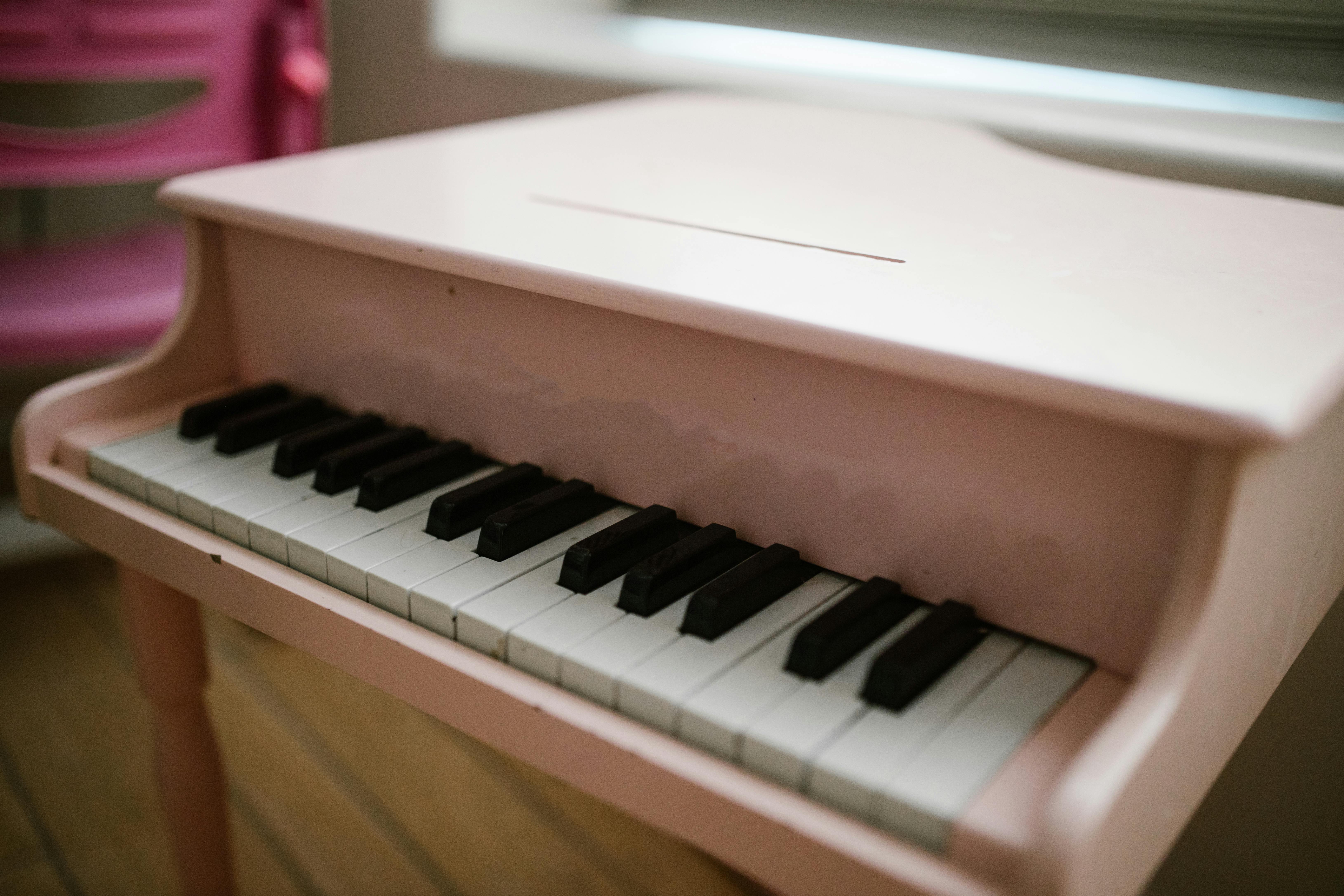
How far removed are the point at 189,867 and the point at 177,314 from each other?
0.61m

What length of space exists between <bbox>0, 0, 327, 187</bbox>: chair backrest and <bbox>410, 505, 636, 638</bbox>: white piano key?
120 centimetres

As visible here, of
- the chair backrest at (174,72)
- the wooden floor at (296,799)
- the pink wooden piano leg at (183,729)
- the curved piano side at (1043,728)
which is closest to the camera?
the curved piano side at (1043,728)

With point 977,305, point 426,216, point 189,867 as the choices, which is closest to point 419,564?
point 426,216

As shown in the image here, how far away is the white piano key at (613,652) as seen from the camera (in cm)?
67

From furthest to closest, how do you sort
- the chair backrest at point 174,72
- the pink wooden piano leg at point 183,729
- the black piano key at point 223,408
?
the chair backrest at point 174,72
the pink wooden piano leg at point 183,729
the black piano key at point 223,408

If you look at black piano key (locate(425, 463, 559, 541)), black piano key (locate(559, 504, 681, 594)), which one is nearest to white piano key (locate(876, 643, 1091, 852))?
black piano key (locate(559, 504, 681, 594))

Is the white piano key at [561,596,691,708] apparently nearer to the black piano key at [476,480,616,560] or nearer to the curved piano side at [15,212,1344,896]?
the curved piano side at [15,212,1344,896]

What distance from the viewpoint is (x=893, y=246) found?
0.86 meters

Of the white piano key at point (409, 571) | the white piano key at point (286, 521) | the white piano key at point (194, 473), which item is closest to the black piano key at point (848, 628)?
the white piano key at point (409, 571)

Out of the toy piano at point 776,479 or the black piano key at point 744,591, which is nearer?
the toy piano at point 776,479

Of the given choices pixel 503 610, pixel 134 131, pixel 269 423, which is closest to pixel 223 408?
pixel 269 423

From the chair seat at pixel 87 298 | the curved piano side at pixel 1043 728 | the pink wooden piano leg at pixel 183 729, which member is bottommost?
the pink wooden piano leg at pixel 183 729

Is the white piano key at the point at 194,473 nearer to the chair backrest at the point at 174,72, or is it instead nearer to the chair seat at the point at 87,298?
the chair seat at the point at 87,298

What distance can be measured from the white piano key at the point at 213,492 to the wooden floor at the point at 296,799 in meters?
0.72
